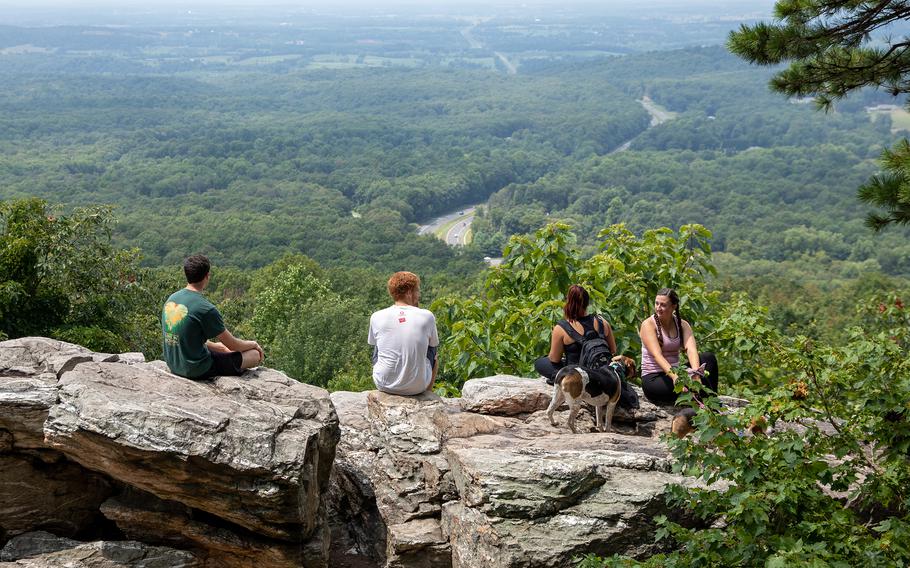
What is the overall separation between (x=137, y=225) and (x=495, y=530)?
269 ft

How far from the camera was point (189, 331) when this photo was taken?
636 cm

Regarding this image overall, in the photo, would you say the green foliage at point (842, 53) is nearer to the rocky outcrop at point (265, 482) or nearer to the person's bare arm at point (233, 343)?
the rocky outcrop at point (265, 482)

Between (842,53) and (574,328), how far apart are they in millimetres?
3301

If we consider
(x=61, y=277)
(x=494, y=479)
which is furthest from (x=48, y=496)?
(x=61, y=277)

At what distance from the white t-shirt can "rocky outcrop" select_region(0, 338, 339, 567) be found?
2.40ft

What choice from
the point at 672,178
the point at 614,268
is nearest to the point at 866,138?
the point at 672,178

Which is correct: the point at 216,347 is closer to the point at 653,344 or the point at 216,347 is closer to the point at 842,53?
the point at 653,344

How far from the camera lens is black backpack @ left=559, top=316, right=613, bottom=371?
6.93 meters

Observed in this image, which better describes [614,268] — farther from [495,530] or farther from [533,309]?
[495,530]

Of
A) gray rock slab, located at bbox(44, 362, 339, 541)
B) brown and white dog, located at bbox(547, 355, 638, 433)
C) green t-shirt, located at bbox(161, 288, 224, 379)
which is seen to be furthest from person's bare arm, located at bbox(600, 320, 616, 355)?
green t-shirt, located at bbox(161, 288, 224, 379)

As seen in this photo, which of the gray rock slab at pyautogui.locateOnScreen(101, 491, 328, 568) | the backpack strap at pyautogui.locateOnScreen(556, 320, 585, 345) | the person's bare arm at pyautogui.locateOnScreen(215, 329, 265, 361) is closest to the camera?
the gray rock slab at pyautogui.locateOnScreen(101, 491, 328, 568)

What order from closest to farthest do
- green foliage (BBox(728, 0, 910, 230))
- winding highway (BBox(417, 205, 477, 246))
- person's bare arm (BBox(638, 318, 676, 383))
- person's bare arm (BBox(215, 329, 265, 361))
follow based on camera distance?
1. person's bare arm (BBox(215, 329, 265, 361))
2. green foliage (BBox(728, 0, 910, 230))
3. person's bare arm (BBox(638, 318, 676, 383))
4. winding highway (BBox(417, 205, 477, 246))

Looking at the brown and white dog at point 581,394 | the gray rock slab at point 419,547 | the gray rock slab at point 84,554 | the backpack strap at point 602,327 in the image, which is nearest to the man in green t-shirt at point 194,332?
the gray rock slab at point 84,554

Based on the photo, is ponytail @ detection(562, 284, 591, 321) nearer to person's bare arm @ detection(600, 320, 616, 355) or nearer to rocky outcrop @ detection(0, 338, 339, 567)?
person's bare arm @ detection(600, 320, 616, 355)
